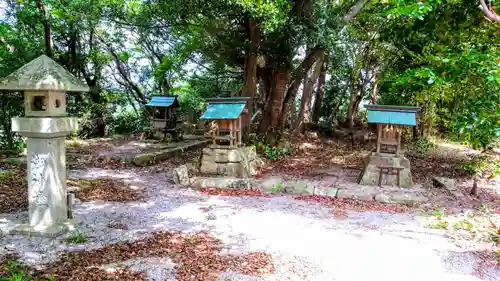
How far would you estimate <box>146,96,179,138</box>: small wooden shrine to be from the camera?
48.1 feet

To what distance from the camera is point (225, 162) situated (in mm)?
9711

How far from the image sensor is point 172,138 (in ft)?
49.7

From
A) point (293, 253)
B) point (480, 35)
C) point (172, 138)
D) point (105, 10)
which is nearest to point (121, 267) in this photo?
point (293, 253)

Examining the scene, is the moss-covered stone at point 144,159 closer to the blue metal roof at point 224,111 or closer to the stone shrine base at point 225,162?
the stone shrine base at point 225,162

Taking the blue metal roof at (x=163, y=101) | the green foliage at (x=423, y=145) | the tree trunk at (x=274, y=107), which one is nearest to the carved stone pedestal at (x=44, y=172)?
the tree trunk at (x=274, y=107)

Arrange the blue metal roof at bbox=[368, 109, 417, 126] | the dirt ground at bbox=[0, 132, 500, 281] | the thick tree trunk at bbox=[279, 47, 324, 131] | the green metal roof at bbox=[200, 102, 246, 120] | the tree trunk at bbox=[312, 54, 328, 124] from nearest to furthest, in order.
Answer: the dirt ground at bbox=[0, 132, 500, 281]
the blue metal roof at bbox=[368, 109, 417, 126]
the green metal roof at bbox=[200, 102, 246, 120]
the thick tree trunk at bbox=[279, 47, 324, 131]
the tree trunk at bbox=[312, 54, 328, 124]

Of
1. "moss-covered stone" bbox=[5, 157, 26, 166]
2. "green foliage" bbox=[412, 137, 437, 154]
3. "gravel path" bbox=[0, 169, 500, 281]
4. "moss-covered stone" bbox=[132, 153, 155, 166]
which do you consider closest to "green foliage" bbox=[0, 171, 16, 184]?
"moss-covered stone" bbox=[5, 157, 26, 166]

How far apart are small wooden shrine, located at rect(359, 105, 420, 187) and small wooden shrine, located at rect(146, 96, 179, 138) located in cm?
824

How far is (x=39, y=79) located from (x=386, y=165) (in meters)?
7.65

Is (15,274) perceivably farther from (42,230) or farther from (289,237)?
(289,237)

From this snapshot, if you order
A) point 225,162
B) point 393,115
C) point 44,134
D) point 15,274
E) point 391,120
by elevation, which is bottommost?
point 15,274

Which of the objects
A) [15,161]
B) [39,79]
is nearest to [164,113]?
[15,161]

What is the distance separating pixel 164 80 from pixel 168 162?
865 cm

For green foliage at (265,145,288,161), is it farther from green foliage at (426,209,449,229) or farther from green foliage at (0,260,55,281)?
green foliage at (0,260,55,281)
